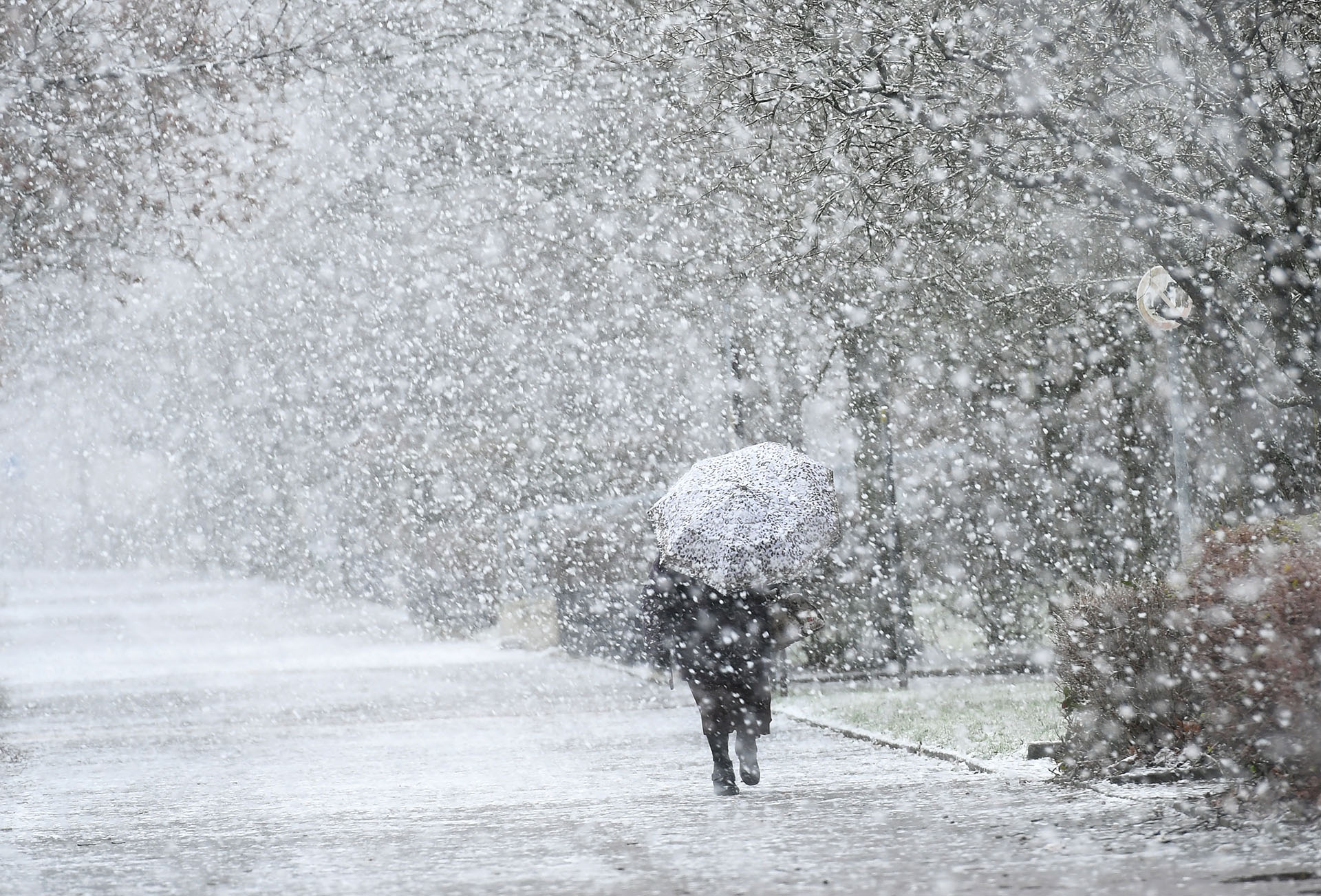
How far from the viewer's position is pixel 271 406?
167ft

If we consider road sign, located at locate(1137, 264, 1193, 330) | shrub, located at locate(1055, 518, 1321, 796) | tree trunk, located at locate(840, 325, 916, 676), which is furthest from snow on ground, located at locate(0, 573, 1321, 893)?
road sign, located at locate(1137, 264, 1193, 330)

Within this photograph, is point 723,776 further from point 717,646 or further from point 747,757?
point 717,646

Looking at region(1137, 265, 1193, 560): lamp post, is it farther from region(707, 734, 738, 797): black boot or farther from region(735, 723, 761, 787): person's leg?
region(707, 734, 738, 797): black boot

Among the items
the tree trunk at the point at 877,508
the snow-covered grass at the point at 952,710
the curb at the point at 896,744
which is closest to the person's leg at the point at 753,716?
the curb at the point at 896,744

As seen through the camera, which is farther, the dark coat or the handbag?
the handbag

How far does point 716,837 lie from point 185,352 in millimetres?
47193

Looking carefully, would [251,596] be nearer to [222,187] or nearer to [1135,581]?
[222,187]

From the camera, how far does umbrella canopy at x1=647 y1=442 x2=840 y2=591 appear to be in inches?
403

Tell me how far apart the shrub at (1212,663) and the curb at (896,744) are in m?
1.07

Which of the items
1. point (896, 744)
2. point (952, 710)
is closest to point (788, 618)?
point (896, 744)

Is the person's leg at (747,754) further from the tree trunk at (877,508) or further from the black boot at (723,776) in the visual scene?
the tree trunk at (877,508)

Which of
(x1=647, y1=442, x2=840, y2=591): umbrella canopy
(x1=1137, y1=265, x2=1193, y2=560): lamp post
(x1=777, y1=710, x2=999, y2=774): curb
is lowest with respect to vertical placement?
(x1=777, y1=710, x2=999, y2=774): curb

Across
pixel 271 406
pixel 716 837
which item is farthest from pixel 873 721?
pixel 271 406

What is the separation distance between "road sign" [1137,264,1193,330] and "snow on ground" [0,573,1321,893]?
121 inches
